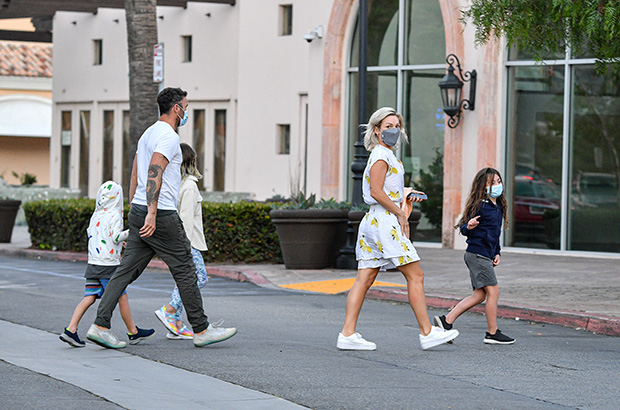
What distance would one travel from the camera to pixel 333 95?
20141 millimetres

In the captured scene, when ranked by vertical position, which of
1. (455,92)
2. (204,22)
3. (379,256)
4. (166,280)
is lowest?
(166,280)

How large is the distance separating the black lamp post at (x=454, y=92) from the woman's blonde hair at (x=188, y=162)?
397 inches

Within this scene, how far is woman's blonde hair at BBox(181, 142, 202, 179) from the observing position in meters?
8.54

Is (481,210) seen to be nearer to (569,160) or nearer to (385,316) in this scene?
(385,316)

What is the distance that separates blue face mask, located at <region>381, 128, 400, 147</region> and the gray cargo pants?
1729 millimetres

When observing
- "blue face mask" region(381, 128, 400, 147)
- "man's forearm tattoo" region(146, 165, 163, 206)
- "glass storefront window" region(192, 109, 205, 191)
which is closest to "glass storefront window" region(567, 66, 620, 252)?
"blue face mask" region(381, 128, 400, 147)

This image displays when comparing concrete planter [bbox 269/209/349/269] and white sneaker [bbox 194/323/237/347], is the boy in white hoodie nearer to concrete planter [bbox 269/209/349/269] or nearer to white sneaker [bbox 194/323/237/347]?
white sneaker [bbox 194/323/237/347]

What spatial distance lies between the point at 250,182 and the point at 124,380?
1786 cm

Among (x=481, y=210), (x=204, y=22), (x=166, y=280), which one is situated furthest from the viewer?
(x=204, y=22)

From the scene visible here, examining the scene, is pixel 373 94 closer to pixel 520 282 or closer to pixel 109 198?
pixel 520 282

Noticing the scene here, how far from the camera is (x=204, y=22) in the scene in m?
26.1

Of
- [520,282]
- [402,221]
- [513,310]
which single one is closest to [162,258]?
[402,221]

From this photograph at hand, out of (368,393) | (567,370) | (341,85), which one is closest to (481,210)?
(567,370)

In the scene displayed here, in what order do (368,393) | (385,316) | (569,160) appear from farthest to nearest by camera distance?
(569,160), (385,316), (368,393)
